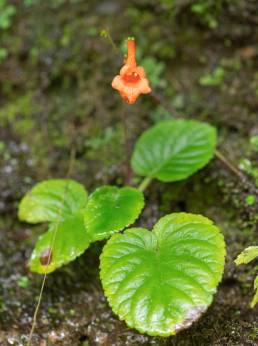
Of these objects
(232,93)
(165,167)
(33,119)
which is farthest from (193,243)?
(33,119)

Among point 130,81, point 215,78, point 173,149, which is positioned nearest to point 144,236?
point 130,81

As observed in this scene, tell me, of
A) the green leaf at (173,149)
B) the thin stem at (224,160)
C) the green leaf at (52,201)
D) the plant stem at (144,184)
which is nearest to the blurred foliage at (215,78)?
the thin stem at (224,160)

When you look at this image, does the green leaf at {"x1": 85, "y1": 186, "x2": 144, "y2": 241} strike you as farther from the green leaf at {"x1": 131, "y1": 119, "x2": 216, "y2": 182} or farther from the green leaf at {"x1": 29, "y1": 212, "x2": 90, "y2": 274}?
the green leaf at {"x1": 131, "y1": 119, "x2": 216, "y2": 182}

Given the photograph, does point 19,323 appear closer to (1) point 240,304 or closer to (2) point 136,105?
(1) point 240,304

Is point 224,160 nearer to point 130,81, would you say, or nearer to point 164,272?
point 130,81

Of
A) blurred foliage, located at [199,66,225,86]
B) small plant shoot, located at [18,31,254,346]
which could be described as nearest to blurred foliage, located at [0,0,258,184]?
blurred foliage, located at [199,66,225,86]

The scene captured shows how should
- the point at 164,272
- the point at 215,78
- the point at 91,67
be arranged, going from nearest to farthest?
the point at 164,272, the point at 215,78, the point at 91,67

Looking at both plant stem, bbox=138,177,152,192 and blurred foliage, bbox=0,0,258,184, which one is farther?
blurred foliage, bbox=0,0,258,184

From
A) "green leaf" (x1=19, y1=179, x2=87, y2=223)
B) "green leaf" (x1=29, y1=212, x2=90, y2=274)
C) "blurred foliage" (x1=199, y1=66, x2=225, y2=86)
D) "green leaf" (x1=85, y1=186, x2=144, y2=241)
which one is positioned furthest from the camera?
"blurred foliage" (x1=199, y1=66, x2=225, y2=86)
